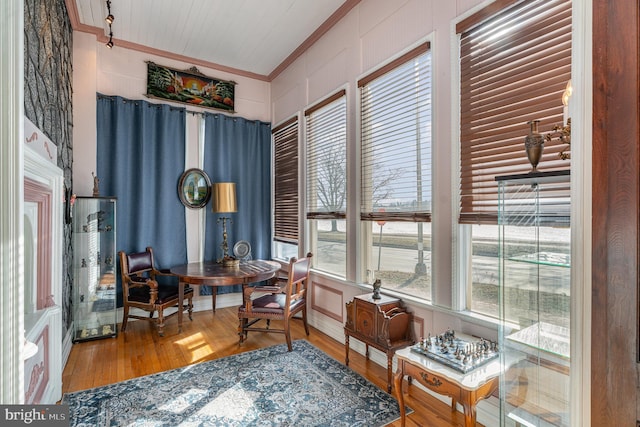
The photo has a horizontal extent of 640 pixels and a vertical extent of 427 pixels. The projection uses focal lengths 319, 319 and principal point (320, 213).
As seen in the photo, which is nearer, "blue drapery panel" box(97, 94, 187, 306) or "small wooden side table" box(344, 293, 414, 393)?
"small wooden side table" box(344, 293, 414, 393)

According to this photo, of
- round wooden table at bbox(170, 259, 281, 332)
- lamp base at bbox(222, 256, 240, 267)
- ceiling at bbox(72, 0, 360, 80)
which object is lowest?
round wooden table at bbox(170, 259, 281, 332)

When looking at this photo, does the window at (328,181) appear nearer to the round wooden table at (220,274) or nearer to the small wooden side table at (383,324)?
the round wooden table at (220,274)

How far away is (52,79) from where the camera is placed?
8.41 ft

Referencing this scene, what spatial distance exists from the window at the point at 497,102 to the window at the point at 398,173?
0.34 metres

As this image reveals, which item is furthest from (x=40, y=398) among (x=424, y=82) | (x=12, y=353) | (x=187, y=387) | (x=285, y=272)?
(x=424, y=82)

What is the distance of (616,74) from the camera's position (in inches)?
28.5

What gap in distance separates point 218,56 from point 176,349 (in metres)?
3.72

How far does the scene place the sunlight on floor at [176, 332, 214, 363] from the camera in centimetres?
307

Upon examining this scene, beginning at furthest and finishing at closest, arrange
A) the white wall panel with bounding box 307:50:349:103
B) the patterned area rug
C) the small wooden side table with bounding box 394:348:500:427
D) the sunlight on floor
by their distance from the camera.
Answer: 1. the white wall panel with bounding box 307:50:349:103
2. the sunlight on floor
3. the patterned area rug
4. the small wooden side table with bounding box 394:348:500:427

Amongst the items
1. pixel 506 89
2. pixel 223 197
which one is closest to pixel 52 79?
pixel 223 197

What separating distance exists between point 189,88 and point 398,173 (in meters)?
3.32

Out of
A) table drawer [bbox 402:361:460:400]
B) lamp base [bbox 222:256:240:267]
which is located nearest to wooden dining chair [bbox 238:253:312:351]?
lamp base [bbox 222:256:240:267]

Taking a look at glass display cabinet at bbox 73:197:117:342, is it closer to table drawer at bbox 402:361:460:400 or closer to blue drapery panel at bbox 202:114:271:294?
blue drapery panel at bbox 202:114:271:294

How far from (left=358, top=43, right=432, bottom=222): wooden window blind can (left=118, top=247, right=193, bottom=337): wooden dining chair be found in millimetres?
2444
